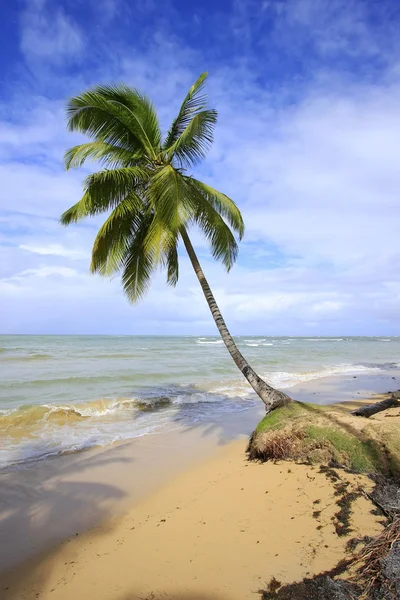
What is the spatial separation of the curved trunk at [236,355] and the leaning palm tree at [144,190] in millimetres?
22

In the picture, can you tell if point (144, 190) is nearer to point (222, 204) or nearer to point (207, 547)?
point (222, 204)

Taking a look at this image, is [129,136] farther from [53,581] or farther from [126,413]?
[53,581]

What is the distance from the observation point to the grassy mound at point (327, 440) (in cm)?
543

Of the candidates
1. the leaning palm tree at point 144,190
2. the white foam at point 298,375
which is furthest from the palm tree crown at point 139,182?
the white foam at point 298,375

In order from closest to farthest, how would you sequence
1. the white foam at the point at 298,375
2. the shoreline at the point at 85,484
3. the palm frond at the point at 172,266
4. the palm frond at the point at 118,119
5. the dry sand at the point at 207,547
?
the dry sand at the point at 207,547
the shoreline at the point at 85,484
the palm frond at the point at 118,119
the palm frond at the point at 172,266
the white foam at the point at 298,375

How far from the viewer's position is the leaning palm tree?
8.03 m

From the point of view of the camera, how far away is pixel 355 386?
17281mm

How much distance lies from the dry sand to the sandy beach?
0.04 ft

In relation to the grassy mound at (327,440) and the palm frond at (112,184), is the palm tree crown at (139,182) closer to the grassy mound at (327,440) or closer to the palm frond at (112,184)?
the palm frond at (112,184)

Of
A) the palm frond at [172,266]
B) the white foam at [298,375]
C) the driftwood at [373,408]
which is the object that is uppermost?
the palm frond at [172,266]

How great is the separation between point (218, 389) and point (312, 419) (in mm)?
9937

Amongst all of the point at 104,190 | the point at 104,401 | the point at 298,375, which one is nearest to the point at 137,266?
the point at 104,190

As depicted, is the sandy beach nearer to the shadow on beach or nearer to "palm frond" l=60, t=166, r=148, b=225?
the shadow on beach

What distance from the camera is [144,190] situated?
29.8 feet
